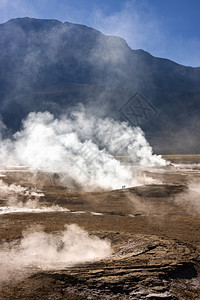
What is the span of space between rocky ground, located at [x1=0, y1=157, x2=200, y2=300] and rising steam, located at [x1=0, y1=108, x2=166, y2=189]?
9.84 meters

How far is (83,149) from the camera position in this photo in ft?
172

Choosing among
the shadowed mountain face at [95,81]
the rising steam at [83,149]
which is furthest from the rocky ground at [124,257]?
the shadowed mountain face at [95,81]

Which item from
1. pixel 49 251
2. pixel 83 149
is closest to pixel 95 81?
pixel 83 149

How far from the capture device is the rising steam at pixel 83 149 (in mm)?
30252

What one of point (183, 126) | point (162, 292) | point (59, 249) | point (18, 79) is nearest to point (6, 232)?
point (59, 249)

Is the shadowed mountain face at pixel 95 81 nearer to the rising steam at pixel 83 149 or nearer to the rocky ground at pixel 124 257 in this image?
the rising steam at pixel 83 149

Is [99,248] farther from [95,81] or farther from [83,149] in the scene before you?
[95,81]

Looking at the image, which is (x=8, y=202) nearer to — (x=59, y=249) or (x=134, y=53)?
(x=59, y=249)

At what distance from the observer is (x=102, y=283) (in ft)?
19.3

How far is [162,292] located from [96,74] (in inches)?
4928

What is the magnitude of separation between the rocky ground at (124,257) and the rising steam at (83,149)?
32.3 feet

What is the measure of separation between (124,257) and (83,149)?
148 ft

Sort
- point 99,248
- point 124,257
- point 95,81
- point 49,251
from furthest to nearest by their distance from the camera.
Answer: point 95,81, point 99,248, point 49,251, point 124,257

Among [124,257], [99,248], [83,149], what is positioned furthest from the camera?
[83,149]
